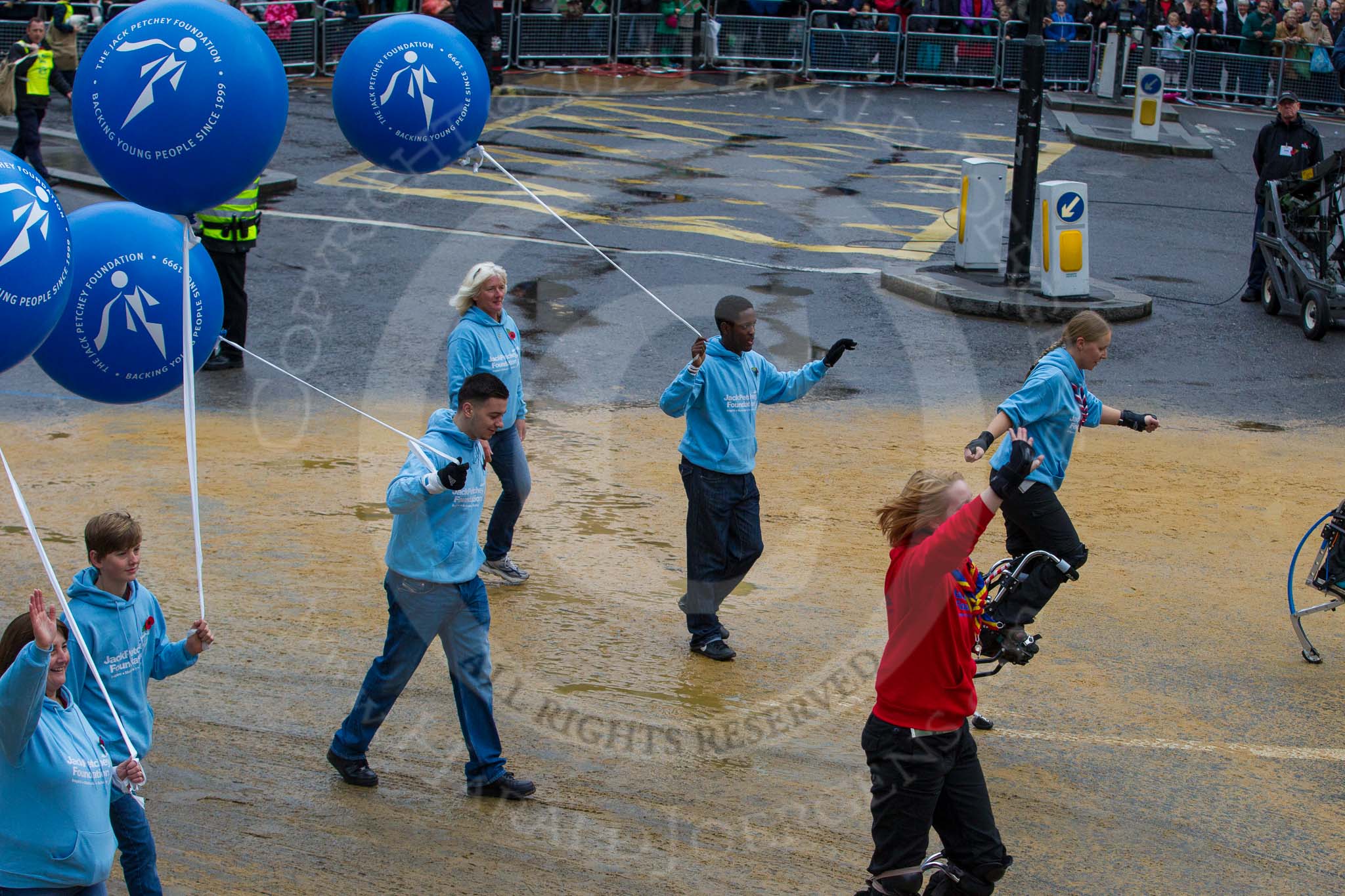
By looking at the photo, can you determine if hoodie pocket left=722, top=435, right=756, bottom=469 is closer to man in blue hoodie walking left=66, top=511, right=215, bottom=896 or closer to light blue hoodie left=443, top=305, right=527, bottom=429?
light blue hoodie left=443, top=305, right=527, bottom=429

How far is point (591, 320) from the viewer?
42.5ft

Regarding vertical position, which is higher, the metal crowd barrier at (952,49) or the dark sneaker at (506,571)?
the metal crowd barrier at (952,49)

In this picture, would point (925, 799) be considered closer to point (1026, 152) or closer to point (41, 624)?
point (41, 624)

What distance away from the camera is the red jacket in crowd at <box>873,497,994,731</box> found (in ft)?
15.3

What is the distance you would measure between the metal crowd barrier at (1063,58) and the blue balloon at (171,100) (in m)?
25.1

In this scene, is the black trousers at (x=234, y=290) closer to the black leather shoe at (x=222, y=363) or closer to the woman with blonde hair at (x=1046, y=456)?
the black leather shoe at (x=222, y=363)

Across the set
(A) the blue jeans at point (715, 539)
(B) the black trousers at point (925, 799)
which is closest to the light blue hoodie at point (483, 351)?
(A) the blue jeans at point (715, 539)

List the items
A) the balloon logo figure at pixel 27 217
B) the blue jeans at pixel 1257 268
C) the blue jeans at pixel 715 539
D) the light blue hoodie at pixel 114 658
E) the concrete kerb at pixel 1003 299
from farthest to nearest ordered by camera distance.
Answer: the blue jeans at pixel 1257 268
the concrete kerb at pixel 1003 299
the blue jeans at pixel 715 539
the light blue hoodie at pixel 114 658
the balloon logo figure at pixel 27 217

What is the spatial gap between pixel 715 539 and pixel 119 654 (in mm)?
3187

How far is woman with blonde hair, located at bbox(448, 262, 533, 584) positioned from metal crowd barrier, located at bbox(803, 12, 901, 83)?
22.0 meters

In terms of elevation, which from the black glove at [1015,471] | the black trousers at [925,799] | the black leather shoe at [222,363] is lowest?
the black trousers at [925,799]

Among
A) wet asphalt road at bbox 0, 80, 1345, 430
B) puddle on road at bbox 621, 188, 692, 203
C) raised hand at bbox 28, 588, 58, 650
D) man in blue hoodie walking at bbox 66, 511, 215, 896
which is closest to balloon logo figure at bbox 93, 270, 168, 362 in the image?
man in blue hoodie walking at bbox 66, 511, 215, 896

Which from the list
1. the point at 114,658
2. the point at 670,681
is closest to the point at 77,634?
the point at 114,658

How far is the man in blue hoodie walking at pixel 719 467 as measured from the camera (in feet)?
23.1
